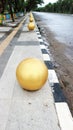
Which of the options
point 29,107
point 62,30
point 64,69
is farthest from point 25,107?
point 62,30

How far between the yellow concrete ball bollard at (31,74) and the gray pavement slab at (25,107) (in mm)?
Answer: 171

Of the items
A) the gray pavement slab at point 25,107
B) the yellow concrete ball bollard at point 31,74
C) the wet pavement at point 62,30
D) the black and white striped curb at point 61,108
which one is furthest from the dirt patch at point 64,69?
the wet pavement at point 62,30

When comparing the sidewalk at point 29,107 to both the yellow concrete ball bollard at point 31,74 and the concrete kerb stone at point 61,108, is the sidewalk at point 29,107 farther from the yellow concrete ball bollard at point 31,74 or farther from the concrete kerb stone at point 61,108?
the yellow concrete ball bollard at point 31,74

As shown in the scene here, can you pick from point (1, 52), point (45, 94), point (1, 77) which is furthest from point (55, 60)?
point (45, 94)

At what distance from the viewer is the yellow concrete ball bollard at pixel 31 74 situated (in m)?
4.73

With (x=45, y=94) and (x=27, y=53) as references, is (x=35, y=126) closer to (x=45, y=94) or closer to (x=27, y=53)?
(x=45, y=94)

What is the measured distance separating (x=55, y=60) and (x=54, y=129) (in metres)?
5.07

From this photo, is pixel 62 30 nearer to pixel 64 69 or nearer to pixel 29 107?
pixel 64 69

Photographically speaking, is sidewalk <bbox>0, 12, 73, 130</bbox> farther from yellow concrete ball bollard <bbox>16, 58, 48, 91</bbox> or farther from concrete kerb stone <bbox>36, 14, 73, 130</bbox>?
yellow concrete ball bollard <bbox>16, 58, 48, 91</bbox>

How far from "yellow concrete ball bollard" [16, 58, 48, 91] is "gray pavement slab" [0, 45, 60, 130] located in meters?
0.17

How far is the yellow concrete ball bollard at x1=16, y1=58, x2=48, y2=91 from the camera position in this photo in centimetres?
473

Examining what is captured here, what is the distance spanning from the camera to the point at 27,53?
8.77m

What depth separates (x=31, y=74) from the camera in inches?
186

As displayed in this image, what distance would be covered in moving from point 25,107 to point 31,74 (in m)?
0.63
